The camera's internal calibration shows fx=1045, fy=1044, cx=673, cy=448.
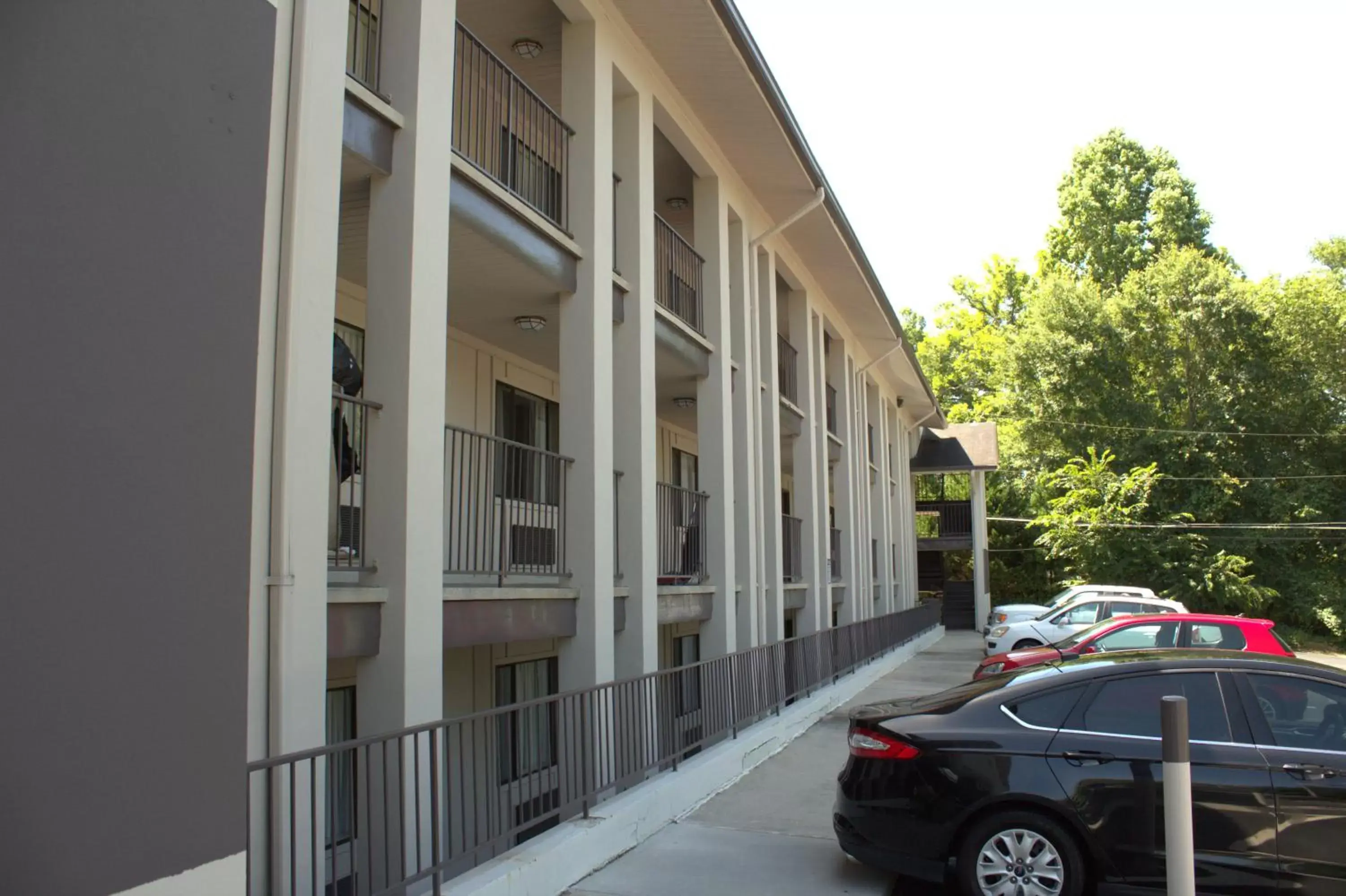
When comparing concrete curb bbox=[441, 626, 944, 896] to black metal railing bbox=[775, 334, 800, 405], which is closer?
concrete curb bbox=[441, 626, 944, 896]

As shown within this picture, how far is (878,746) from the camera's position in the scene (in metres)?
6.10

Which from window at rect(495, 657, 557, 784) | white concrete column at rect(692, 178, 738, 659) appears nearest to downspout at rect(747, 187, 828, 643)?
white concrete column at rect(692, 178, 738, 659)

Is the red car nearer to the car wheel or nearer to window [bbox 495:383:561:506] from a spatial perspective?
window [bbox 495:383:561:506]

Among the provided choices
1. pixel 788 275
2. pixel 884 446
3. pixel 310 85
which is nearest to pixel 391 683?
pixel 310 85

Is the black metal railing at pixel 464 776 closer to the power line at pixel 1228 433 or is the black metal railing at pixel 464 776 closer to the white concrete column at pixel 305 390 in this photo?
the white concrete column at pixel 305 390

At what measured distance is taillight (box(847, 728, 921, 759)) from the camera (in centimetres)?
595

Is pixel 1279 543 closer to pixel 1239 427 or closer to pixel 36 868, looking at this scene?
pixel 1239 427

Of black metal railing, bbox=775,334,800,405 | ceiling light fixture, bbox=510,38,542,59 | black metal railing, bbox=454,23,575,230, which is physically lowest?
black metal railing, bbox=775,334,800,405

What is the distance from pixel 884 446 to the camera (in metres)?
28.6

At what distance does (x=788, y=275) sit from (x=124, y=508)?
1531 centimetres

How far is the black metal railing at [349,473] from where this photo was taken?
20.7 feet

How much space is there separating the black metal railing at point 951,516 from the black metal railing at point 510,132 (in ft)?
104

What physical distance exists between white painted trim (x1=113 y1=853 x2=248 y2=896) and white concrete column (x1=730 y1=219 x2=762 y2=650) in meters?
10.8

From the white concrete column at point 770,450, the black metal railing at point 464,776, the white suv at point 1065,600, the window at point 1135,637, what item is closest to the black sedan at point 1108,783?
the black metal railing at point 464,776
